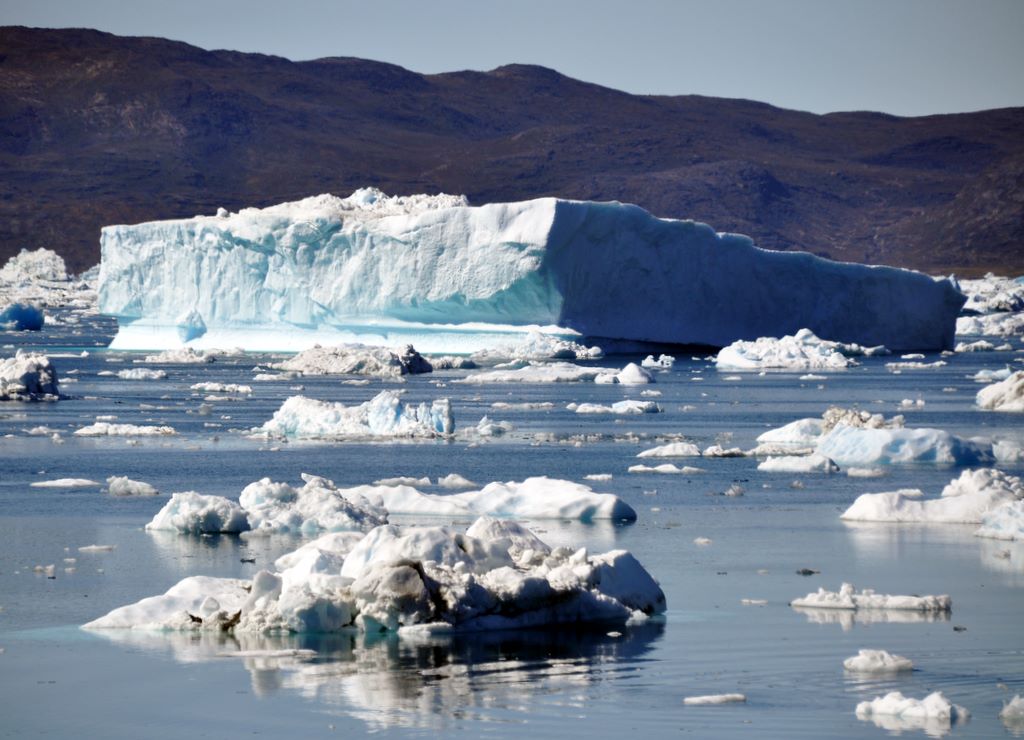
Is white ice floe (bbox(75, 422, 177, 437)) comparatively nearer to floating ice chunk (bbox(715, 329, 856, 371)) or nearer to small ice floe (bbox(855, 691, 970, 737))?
small ice floe (bbox(855, 691, 970, 737))

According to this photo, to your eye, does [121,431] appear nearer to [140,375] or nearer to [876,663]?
[140,375]

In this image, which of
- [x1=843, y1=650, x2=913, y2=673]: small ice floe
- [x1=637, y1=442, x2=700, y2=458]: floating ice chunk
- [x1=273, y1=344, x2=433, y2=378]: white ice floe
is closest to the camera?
[x1=843, y1=650, x2=913, y2=673]: small ice floe

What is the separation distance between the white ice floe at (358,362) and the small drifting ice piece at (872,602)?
21.4 metres

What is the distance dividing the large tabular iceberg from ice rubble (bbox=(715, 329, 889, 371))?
1.05 m

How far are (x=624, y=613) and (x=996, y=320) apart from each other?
42.9 meters

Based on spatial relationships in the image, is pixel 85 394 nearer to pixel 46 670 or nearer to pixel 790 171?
pixel 46 670

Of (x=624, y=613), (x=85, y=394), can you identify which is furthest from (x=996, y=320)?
(x=624, y=613)

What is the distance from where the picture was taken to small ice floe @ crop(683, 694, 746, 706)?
6.38 metres

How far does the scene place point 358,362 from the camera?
99.2 ft

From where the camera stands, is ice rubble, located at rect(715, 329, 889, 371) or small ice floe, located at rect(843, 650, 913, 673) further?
ice rubble, located at rect(715, 329, 889, 371)

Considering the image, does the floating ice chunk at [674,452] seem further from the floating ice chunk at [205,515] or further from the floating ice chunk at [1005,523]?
the floating ice chunk at [205,515]

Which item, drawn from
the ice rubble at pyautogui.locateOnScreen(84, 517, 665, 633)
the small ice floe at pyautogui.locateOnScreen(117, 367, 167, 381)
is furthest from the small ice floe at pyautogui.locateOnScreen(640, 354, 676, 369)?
the ice rubble at pyautogui.locateOnScreen(84, 517, 665, 633)

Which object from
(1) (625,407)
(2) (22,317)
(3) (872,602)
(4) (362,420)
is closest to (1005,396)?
(1) (625,407)

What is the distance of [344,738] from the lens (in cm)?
593
